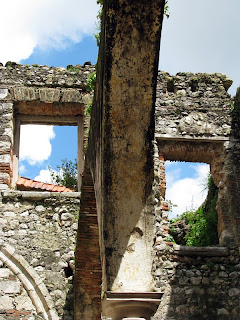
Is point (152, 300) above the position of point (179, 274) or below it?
below

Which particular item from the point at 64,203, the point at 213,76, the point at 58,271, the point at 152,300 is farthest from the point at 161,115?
the point at 152,300

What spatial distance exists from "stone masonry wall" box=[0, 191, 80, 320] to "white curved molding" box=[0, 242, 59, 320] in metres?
0.04

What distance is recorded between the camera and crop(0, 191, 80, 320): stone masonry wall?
23.4 ft

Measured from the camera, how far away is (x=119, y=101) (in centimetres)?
484

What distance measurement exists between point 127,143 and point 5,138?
3929 millimetres

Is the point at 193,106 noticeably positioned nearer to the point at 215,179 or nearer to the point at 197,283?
the point at 215,179

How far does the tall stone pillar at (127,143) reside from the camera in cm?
450

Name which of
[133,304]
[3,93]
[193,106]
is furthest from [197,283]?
[3,93]

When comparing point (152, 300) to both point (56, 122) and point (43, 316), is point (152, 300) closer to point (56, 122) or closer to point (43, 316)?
point (43, 316)

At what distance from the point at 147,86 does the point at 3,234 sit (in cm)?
393

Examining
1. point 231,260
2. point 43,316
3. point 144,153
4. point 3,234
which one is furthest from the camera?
point 231,260

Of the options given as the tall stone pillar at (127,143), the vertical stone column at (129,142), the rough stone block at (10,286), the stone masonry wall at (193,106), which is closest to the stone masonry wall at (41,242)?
the rough stone block at (10,286)

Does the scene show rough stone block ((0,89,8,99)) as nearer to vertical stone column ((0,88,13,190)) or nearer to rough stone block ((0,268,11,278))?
vertical stone column ((0,88,13,190))

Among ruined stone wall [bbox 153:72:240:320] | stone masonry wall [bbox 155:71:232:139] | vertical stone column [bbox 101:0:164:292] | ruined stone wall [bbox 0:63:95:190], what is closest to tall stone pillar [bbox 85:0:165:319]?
vertical stone column [bbox 101:0:164:292]
